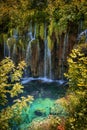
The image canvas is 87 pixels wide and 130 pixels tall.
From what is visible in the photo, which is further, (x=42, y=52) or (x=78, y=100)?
(x=42, y=52)

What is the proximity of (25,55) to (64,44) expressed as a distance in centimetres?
219

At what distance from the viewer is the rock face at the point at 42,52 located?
43.8 feet

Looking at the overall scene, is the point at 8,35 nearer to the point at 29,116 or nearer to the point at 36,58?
the point at 36,58

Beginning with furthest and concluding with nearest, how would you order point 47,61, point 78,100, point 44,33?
point 47,61, point 44,33, point 78,100

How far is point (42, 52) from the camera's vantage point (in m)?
13.8

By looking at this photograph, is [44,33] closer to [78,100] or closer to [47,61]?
[47,61]

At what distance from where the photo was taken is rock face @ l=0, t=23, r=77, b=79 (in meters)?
13.3

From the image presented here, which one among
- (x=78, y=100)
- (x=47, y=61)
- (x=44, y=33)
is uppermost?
(x=44, y=33)

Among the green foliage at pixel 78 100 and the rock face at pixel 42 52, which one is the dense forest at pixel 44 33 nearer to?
the rock face at pixel 42 52

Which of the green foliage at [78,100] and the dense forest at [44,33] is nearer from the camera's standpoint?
the green foliage at [78,100]

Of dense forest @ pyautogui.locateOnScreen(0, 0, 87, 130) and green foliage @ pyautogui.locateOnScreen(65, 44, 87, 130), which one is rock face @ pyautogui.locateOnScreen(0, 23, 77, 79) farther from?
green foliage @ pyautogui.locateOnScreen(65, 44, 87, 130)

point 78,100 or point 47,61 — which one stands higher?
point 78,100

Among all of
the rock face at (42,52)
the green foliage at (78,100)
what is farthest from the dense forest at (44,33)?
the green foliage at (78,100)

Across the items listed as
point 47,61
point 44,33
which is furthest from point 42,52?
point 44,33
